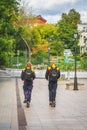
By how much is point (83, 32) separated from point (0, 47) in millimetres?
74369

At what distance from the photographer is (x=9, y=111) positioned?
17984mm

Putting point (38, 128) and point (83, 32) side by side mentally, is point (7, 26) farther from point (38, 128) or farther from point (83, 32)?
point (83, 32)

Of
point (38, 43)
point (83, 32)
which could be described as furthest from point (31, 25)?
point (83, 32)

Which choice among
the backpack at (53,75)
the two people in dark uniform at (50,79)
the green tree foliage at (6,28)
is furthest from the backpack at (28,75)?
the green tree foliage at (6,28)

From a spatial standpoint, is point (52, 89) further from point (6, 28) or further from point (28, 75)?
point (6, 28)

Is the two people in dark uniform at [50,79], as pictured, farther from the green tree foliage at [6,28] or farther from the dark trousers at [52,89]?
the green tree foliage at [6,28]

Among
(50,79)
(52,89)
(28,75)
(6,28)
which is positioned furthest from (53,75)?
(6,28)

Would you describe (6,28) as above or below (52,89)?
above

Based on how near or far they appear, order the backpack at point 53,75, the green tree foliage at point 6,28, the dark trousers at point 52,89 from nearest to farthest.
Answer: the backpack at point 53,75
the dark trousers at point 52,89
the green tree foliage at point 6,28

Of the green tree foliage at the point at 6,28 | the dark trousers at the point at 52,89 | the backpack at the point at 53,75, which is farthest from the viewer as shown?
the green tree foliage at the point at 6,28

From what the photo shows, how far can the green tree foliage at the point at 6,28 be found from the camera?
48.3m

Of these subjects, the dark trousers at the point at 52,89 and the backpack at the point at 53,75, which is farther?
the dark trousers at the point at 52,89

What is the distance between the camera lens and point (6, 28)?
1973 inches

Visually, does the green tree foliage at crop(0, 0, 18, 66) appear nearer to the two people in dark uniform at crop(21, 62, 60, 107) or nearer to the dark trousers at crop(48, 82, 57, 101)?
the two people in dark uniform at crop(21, 62, 60, 107)
